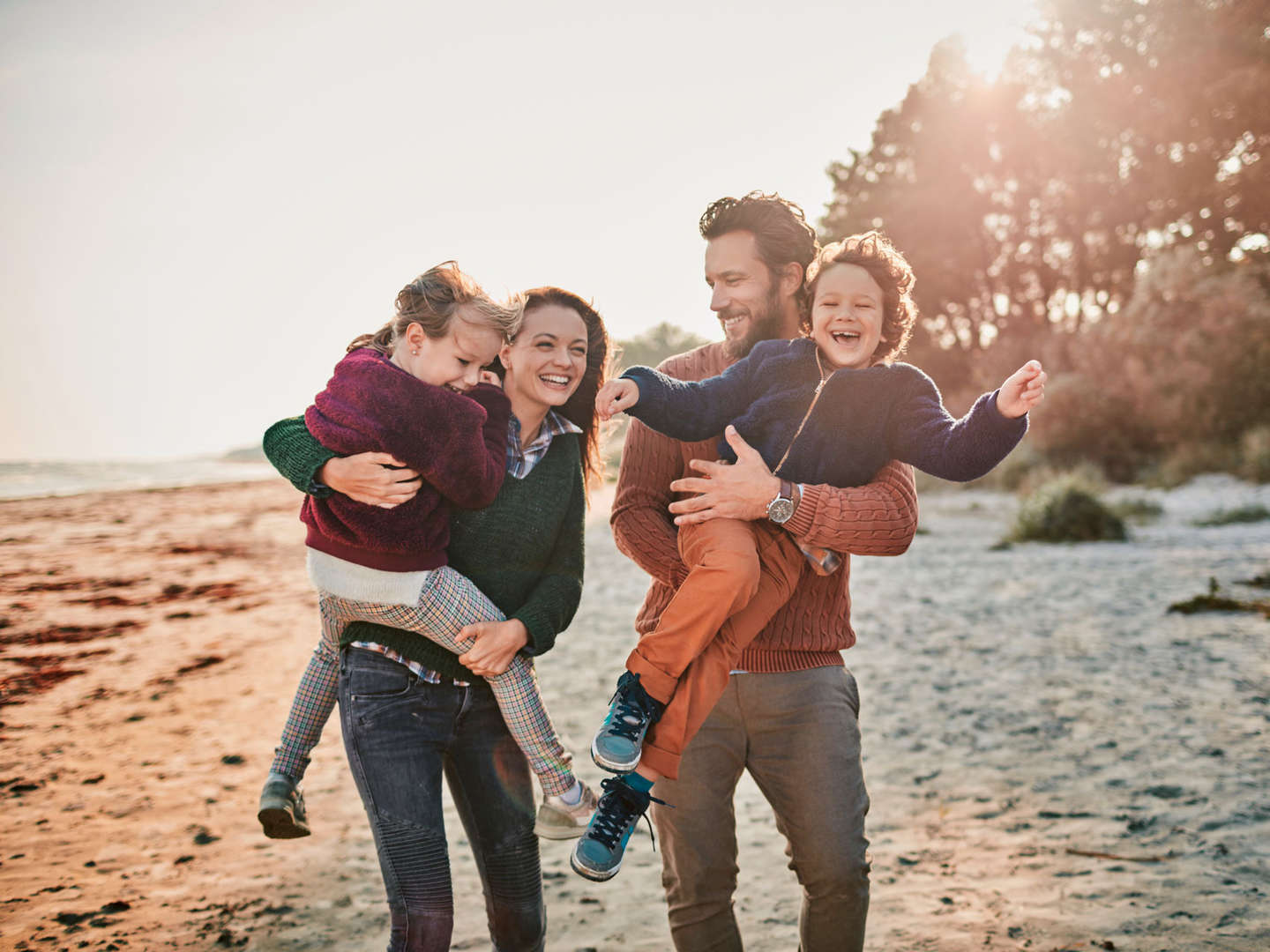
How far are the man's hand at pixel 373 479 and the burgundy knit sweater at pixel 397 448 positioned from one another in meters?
0.04

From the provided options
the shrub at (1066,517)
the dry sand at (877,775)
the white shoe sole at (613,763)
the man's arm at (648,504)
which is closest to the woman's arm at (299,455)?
the man's arm at (648,504)

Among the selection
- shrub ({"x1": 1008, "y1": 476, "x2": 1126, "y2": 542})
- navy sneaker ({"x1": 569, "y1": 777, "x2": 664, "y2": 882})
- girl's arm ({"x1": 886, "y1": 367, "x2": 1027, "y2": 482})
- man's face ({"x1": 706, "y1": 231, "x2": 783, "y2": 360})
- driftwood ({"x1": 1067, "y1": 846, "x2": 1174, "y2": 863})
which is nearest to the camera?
navy sneaker ({"x1": 569, "y1": 777, "x2": 664, "y2": 882})

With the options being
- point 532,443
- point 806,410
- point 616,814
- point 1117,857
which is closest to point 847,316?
point 806,410

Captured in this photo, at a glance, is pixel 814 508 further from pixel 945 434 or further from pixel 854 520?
pixel 945 434

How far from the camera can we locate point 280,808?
256cm

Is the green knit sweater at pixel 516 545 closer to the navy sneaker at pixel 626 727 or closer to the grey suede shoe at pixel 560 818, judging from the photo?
the navy sneaker at pixel 626 727

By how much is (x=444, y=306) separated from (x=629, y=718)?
123 cm

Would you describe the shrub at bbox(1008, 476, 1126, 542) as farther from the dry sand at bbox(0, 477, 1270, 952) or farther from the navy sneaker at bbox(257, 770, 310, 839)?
the navy sneaker at bbox(257, 770, 310, 839)

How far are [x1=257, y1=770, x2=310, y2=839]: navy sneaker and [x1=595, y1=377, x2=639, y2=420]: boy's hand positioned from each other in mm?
1354

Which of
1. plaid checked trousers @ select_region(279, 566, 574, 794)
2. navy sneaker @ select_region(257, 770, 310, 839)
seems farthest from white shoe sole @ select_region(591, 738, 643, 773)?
navy sneaker @ select_region(257, 770, 310, 839)

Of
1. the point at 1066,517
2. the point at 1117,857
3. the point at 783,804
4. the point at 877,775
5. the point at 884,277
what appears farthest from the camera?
the point at 1066,517

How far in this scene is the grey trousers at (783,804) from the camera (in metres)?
2.75

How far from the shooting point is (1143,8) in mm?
23484

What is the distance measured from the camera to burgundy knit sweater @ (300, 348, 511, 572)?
2.48m
